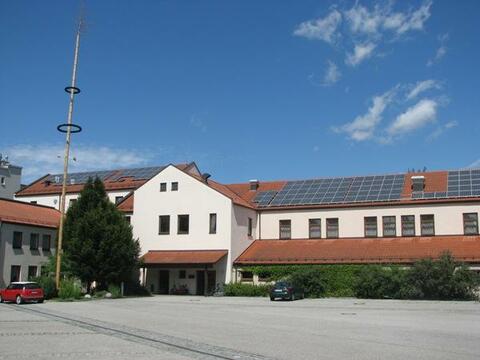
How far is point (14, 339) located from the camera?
50.5ft

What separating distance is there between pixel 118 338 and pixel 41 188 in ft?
174

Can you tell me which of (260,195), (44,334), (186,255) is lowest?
(44,334)

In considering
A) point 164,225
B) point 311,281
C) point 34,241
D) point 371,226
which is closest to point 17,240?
point 34,241

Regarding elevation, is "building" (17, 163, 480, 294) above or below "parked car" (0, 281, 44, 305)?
above

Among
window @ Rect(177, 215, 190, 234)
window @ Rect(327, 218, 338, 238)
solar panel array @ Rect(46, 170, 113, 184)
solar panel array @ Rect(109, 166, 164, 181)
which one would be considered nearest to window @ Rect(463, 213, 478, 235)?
window @ Rect(327, 218, 338, 238)

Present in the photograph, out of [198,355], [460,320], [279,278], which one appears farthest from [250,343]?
[279,278]

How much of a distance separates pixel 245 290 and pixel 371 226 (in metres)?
11.5

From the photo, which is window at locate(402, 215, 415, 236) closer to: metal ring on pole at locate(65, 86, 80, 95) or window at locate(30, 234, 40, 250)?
metal ring on pole at locate(65, 86, 80, 95)

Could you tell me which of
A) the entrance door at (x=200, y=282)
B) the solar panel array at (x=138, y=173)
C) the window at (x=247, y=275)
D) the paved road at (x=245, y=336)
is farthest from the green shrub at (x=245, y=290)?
the solar panel array at (x=138, y=173)

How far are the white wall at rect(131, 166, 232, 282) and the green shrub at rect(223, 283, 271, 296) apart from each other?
1938 millimetres

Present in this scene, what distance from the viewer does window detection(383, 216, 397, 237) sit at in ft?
148

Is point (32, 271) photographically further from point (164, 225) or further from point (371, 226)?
point (371, 226)

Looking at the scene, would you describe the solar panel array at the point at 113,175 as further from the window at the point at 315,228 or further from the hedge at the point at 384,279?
the hedge at the point at 384,279

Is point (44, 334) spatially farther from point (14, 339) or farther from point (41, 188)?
point (41, 188)
